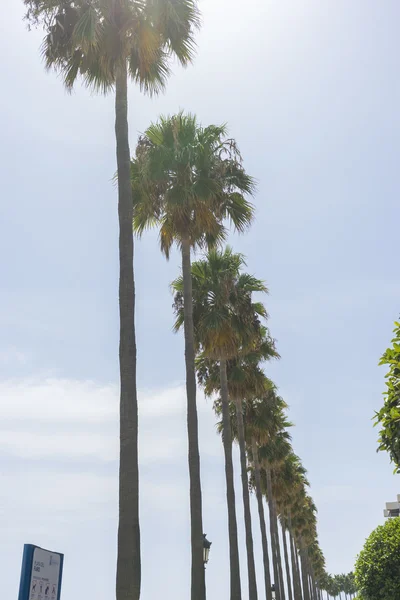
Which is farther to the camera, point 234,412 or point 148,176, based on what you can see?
point 234,412

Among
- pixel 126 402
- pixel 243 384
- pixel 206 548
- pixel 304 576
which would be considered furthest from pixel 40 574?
pixel 304 576

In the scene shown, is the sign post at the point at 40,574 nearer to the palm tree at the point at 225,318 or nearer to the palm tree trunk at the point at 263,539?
the palm tree at the point at 225,318

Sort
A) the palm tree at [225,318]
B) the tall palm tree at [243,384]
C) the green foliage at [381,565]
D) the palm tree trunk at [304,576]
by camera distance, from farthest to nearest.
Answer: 1. the palm tree trunk at [304,576]
2. the tall palm tree at [243,384]
3. the palm tree at [225,318]
4. the green foliage at [381,565]

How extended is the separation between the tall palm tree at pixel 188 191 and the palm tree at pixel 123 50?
4.16 meters

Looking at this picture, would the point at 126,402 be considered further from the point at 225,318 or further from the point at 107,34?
the point at 225,318

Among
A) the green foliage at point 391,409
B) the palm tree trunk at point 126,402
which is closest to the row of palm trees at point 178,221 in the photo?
the palm tree trunk at point 126,402

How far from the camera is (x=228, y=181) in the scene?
2286cm

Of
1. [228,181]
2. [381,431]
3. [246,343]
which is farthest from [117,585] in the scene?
[246,343]

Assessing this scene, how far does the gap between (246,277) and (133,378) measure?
17.1 metres

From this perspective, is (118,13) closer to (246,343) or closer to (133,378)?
(133,378)

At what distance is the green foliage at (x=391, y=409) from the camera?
9.05 metres

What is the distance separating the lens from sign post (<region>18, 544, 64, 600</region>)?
7.55 m

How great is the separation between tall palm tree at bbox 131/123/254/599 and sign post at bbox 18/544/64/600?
38.1 ft

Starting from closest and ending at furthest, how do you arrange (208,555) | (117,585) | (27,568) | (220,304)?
(27,568)
(117,585)
(208,555)
(220,304)
